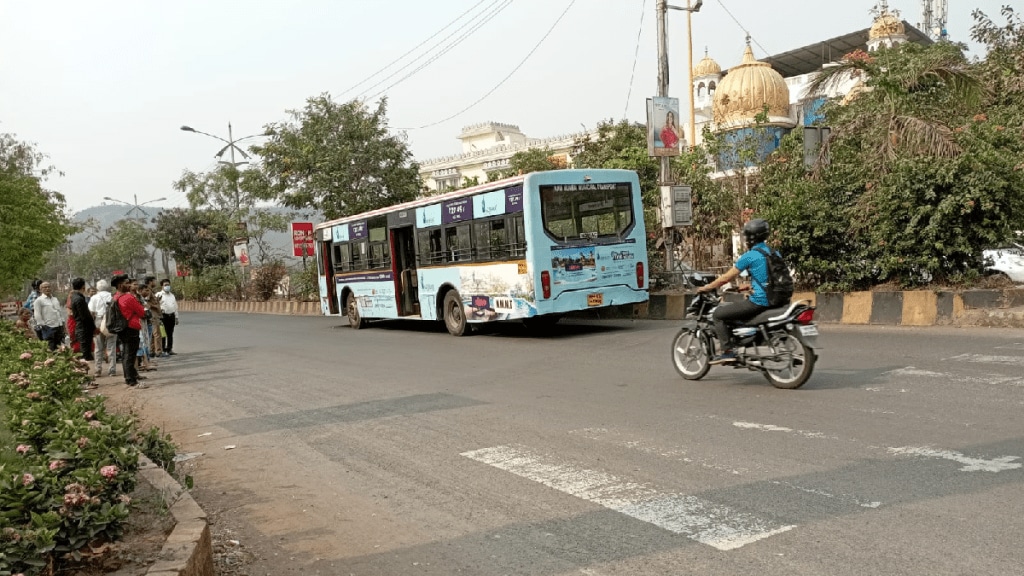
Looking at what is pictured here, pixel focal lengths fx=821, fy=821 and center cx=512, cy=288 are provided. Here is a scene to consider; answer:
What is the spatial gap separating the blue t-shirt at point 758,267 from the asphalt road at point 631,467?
37.3 inches

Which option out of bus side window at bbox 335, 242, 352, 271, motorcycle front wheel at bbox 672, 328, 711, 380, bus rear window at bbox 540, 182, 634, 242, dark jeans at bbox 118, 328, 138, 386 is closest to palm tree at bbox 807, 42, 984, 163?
bus rear window at bbox 540, 182, 634, 242

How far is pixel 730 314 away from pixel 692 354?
816 millimetres

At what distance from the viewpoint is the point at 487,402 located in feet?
27.6

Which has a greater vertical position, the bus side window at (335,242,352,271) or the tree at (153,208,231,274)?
the tree at (153,208,231,274)

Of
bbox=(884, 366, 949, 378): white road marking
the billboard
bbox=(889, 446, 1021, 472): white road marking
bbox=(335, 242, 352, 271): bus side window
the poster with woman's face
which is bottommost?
bbox=(889, 446, 1021, 472): white road marking

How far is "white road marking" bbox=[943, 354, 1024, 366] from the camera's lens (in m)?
8.40

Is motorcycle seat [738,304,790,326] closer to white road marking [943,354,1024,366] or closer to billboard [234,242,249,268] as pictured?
white road marking [943,354,1024,366]

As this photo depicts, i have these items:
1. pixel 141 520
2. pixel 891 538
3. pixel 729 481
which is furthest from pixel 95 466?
pixel 891 538

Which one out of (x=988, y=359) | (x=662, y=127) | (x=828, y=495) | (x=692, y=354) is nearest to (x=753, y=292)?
(x=692, y=354)

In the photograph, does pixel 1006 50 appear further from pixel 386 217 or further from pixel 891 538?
pixel 891 538

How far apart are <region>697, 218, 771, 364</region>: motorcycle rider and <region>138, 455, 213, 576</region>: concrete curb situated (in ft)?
17.9

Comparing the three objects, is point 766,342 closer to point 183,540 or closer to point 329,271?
point 183,540

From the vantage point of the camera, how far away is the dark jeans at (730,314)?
8147mm

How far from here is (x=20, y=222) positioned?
128 ft
